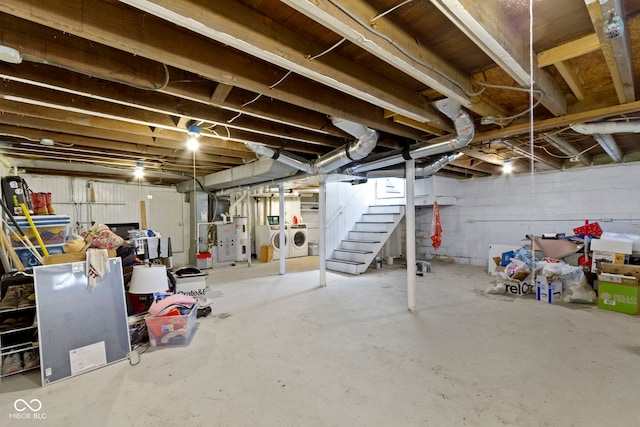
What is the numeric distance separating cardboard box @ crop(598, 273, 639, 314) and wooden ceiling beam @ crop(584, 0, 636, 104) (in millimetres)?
2631

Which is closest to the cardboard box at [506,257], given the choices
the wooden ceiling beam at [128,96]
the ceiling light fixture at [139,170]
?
the wooden ceiling beam at [128,96]

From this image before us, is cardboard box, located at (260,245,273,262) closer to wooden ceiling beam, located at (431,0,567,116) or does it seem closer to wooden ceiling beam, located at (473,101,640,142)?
wooden ceiling beam, located at (473,101,640,142)

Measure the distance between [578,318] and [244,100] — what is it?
4225mm

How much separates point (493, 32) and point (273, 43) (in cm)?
112

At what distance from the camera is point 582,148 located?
436cm

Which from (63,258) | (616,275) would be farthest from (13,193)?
(616,275)

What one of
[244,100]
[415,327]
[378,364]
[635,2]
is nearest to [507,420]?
[378,364]

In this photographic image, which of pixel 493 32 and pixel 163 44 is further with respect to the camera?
pixel 163 44

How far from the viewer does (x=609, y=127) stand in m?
2.66

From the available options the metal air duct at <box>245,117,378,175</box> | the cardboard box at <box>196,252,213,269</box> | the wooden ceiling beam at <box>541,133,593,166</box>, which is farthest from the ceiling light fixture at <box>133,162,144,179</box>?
the wooden ceiling beam at <box>541,133,593,166</box>

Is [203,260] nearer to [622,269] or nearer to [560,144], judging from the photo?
[560,144]

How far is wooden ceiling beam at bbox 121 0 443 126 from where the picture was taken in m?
1.24

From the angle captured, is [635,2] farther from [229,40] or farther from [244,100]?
[244,100]

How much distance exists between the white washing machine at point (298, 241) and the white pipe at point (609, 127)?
6.30m
